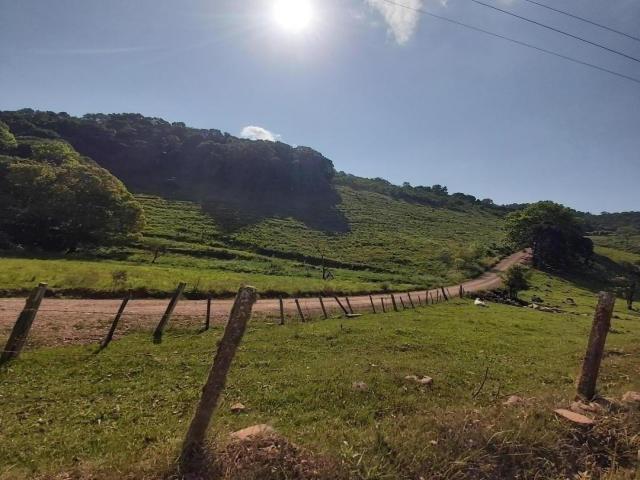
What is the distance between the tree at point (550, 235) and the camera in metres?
96.8

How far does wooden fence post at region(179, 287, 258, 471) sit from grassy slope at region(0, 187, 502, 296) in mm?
23476

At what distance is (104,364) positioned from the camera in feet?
41.5

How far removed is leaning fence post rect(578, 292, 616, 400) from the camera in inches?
374

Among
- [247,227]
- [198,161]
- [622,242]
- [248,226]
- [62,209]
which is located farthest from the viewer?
[622,242]

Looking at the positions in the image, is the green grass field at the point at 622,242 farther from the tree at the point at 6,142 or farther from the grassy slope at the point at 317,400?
the tree at the point at 6,142

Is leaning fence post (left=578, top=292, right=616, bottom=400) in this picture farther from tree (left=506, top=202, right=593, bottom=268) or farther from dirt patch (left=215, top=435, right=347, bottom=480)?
tree (left=506, top=202, right=593, bottom=268)

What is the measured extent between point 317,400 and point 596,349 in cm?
690

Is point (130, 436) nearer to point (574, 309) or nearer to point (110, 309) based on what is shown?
point (110, 309)

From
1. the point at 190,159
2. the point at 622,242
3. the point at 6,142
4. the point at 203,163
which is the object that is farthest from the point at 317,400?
the point at 622,242

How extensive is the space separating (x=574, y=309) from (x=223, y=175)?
97221mm

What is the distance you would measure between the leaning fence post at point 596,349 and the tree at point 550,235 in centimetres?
9496

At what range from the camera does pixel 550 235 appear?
9844 centimetres

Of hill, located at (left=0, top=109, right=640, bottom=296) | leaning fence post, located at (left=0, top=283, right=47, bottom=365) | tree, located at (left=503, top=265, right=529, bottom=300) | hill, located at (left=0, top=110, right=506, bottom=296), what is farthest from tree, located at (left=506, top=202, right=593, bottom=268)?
leaning fence post, located at (left=0, top=283, right=47, bottom=365)

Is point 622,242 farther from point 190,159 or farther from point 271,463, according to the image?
point 271,463
